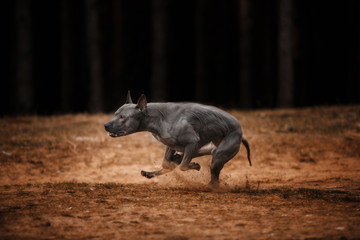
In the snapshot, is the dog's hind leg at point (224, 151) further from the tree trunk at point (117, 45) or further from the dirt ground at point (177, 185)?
the tree trunk at point (117, 45)

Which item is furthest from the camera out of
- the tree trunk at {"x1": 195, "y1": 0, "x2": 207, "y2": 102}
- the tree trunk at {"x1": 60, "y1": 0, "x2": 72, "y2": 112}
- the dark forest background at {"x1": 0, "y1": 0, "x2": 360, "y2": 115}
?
the tree trunk at {"x1": 195, "y1": 0, "x2": 207, "y2": 102}

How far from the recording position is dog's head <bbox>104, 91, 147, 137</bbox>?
662cm

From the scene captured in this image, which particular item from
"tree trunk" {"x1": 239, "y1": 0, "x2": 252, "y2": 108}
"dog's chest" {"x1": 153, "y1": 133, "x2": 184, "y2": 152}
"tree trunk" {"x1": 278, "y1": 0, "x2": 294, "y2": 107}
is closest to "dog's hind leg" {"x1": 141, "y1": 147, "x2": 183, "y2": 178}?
"dog's chest" {"x1": 153, "y1": 133, "x2": 184, "y2": 152}

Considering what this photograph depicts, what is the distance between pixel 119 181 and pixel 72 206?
8.40 feet

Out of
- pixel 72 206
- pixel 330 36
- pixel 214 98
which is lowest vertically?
pixel 214 98

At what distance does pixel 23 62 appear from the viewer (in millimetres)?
17875

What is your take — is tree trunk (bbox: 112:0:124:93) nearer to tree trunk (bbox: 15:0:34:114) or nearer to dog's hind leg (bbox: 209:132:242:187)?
tree trunk (bbox: 15:0:34:114)

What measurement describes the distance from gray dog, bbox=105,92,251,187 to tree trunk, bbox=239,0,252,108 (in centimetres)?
1471

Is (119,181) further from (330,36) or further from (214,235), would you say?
(330,36)

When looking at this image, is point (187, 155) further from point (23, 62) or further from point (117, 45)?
point (117, 45)

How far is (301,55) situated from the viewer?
76.6 feet

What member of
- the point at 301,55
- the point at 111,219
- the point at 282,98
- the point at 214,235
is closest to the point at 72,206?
the point at 111,219

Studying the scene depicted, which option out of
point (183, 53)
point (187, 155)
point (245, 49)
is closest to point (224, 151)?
point (187, 155)

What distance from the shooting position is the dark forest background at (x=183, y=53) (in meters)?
21.1
